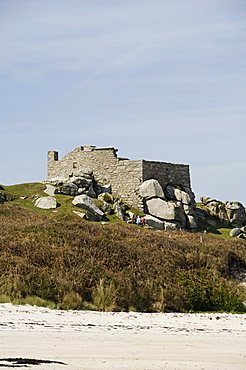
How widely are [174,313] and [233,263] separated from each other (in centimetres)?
610

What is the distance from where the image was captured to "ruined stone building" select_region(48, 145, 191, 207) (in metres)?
52.7

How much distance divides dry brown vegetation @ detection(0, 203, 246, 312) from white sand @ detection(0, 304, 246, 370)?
4.80ft

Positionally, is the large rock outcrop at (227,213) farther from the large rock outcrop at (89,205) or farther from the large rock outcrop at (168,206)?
the large rock outcrop at (89,205)

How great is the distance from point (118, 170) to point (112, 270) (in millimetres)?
31720

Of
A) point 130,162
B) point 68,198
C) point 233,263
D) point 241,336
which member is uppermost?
point 130,162

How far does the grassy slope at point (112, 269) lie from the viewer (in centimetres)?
2036

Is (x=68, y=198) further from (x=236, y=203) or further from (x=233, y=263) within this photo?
(x=233, y=263)

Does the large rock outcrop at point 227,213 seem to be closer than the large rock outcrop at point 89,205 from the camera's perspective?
No

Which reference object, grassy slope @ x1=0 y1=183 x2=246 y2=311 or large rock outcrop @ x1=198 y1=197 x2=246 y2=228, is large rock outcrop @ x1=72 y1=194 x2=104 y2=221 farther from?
grassy slope @ x1=0 y1=183 x2=246 y2=311

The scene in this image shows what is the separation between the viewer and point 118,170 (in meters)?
53.8

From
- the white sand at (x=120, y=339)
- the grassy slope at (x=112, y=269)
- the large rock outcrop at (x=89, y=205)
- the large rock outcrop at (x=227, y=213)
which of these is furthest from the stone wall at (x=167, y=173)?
the white sand at (x=120, y=339)

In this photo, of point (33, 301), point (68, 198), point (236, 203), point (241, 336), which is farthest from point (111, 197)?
point (241, 336)

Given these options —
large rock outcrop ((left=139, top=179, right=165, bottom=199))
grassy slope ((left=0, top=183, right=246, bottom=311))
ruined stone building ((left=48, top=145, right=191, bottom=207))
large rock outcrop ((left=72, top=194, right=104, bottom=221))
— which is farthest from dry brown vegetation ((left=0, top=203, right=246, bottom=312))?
ruined stone building ((left=48, top=145, right=191, bottom=207))

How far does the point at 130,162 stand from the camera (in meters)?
53.5
